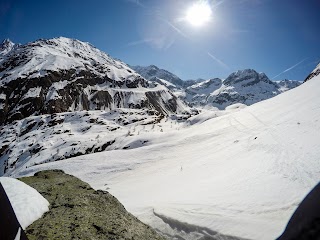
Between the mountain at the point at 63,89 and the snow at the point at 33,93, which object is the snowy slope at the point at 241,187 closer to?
the mountain at the point at 63,89

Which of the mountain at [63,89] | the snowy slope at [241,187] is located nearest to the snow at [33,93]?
the mountain at [63,89]

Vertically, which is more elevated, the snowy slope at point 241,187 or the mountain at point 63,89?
the mountain at point 63,89

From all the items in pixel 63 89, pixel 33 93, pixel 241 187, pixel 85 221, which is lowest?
pixel 85 221

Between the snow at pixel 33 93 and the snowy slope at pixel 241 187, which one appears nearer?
the snowy slope at pixel 241 187

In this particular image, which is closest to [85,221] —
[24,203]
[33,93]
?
[24,203]

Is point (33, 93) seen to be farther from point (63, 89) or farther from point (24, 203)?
point (24, 203)

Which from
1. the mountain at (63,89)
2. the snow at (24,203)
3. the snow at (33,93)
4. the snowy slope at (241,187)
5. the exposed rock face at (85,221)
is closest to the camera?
the exposed rock face at (85,221)

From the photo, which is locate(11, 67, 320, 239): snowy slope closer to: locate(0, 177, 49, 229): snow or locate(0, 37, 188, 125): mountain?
locate(0, 177, 49, 229): snow
